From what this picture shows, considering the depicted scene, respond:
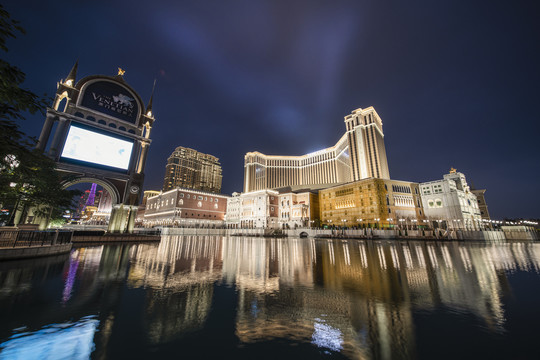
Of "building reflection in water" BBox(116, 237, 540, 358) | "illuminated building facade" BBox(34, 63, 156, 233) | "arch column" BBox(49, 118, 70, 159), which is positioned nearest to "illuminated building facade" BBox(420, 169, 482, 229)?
"building reflection in water" BBox(116, 237, 540, 358)

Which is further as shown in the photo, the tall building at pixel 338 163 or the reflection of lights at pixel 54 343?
the tall building at pixel 338 163

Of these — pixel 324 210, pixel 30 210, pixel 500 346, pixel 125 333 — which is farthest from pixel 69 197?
pixel 324 210

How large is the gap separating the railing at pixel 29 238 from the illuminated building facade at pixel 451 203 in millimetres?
75414

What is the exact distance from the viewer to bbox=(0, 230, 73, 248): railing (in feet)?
38.6

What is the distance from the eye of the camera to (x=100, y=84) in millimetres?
35812

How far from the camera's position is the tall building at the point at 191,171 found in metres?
120

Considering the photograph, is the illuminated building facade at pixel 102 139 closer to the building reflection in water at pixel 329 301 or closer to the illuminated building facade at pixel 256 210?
the building reflection in water at pixel 329 301

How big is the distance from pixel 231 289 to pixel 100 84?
44.8 m

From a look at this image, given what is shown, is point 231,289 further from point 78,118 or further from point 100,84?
point 100,84

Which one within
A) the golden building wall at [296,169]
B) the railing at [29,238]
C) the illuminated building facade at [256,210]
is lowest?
the railing at [29,238]

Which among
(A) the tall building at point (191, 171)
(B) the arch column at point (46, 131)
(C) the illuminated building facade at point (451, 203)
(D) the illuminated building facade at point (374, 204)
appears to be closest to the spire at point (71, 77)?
(B) the arch column at point (46, 131)

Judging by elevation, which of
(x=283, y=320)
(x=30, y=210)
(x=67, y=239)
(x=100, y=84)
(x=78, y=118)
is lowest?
(x=283, y=320)

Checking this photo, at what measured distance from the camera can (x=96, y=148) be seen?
33.1 meters

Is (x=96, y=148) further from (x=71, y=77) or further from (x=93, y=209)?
(x=93, y=209)
